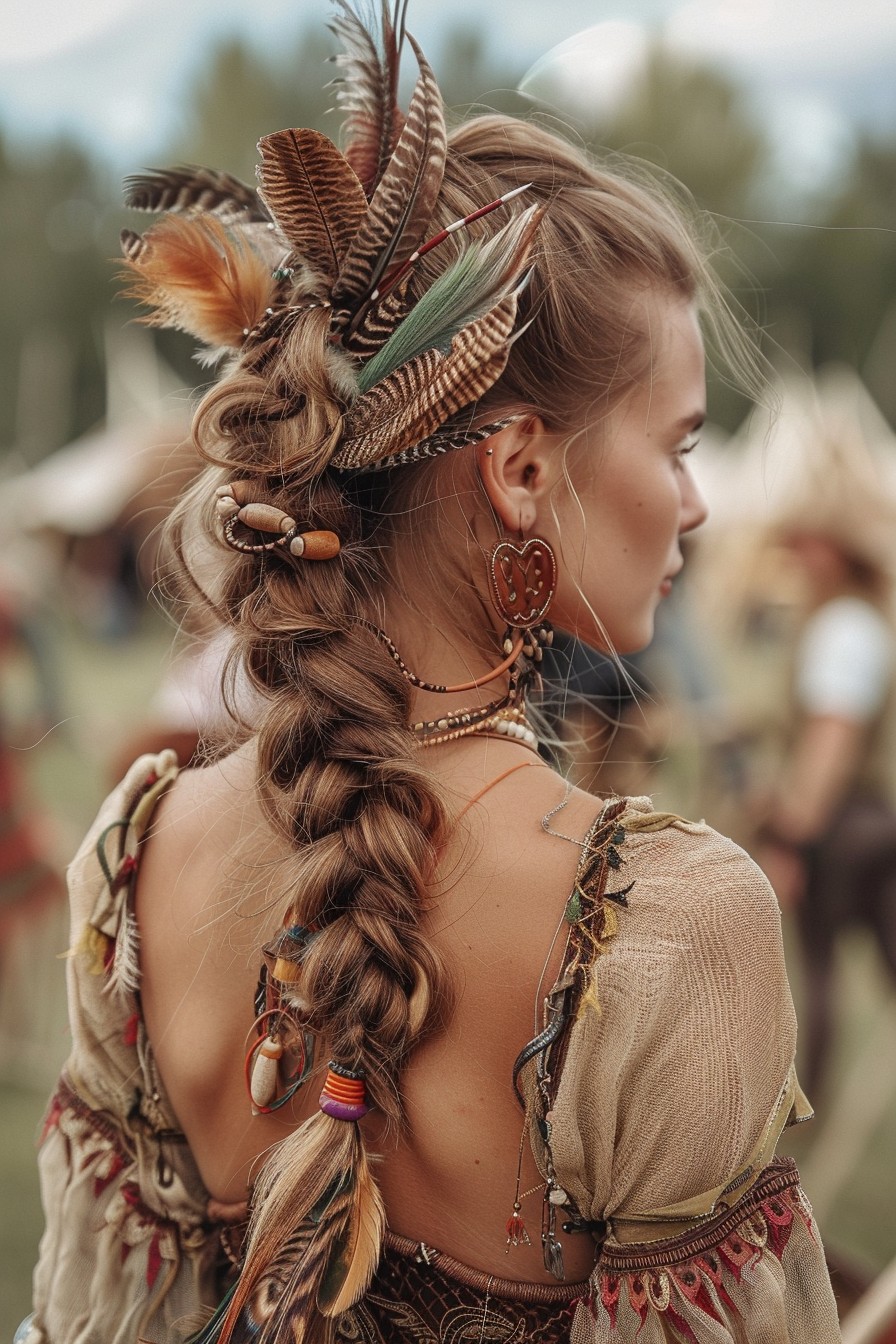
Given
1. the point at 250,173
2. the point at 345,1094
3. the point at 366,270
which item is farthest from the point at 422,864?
the point at 250,173

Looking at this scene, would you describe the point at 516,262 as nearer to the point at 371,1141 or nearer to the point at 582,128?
the point at 582,128

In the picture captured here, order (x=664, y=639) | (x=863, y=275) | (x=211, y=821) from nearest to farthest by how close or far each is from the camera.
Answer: (x=211, y=821) → (x=664, y=639) → (x=863, y=275)

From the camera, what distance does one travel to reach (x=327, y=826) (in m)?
1.16

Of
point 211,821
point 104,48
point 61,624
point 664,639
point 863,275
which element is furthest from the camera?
point 863,275

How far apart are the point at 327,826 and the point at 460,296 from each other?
1.65 feet

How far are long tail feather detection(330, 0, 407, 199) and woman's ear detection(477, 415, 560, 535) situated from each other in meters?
0.28

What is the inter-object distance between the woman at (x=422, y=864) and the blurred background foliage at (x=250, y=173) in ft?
87.0

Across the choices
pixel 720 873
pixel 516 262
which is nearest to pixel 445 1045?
pixel 720 873

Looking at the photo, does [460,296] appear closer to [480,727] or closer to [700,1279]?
[480,727]

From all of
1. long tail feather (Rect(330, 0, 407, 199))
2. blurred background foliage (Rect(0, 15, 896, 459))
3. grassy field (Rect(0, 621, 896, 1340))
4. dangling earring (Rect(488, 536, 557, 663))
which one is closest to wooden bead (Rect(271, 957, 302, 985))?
dangling earring (Rect(488, 536, 557, 663))

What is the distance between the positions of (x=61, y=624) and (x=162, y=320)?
50.9 feet

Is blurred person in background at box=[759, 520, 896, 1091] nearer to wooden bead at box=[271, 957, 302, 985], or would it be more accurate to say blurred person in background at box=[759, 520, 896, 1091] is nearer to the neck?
the neck

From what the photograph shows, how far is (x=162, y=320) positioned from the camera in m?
1.37

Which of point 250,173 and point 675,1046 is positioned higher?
point 675,1046
